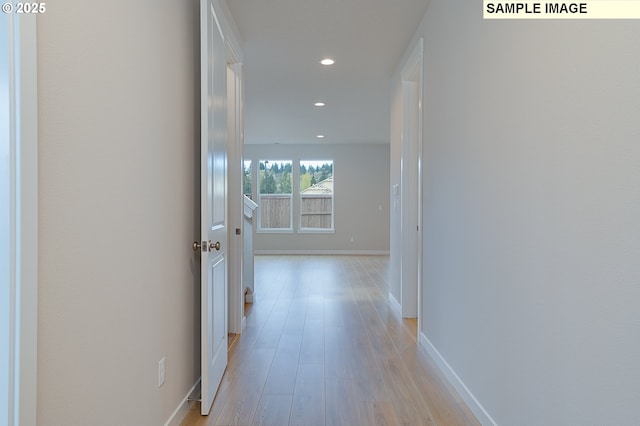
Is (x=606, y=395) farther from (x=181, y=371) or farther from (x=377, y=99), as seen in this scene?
(x=377, y=99)

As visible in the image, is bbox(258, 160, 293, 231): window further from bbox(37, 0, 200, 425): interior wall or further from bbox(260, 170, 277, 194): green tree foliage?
bbox(37, 0, 200, 425): interior wall

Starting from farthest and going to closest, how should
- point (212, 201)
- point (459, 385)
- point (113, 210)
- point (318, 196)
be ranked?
point (318, 196), point (459, 385), point (212, 201), point (113, 210)

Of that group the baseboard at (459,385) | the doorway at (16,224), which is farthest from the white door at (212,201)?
the baseboard at (459,385)

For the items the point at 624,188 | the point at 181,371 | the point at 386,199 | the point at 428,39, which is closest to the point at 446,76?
the point at 428,39

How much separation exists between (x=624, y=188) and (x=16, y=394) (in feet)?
5.17

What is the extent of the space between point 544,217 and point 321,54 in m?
3.15

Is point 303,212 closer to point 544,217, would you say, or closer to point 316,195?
point 316,195

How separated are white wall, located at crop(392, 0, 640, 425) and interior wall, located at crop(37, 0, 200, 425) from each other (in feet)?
4.92

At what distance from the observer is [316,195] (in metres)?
10.6

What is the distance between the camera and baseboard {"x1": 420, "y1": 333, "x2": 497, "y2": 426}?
209 centimetres

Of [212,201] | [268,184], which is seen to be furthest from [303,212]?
[212,201]

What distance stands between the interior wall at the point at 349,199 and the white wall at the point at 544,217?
770 cm

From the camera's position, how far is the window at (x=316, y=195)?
10531 millimetres

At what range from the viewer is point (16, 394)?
38.8 inches
